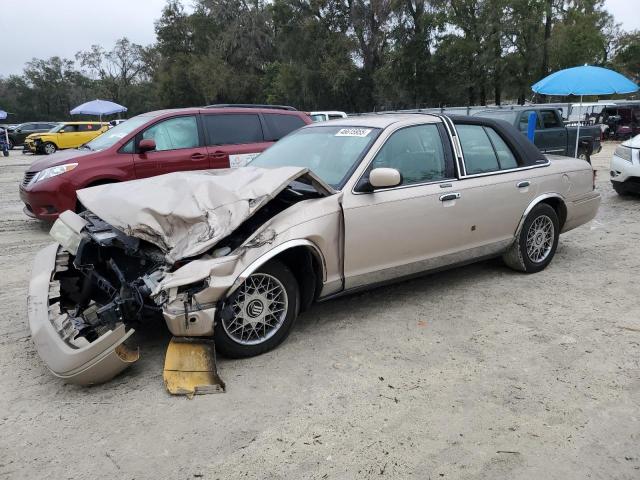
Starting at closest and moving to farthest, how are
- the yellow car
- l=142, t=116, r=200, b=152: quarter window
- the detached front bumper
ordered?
the detached front bumper, l=142, t=116, r=200, b=152: quarter window, the yellow car

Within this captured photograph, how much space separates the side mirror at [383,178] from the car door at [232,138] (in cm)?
413

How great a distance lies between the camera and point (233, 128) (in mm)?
8125

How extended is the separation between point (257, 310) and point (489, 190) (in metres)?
2.47

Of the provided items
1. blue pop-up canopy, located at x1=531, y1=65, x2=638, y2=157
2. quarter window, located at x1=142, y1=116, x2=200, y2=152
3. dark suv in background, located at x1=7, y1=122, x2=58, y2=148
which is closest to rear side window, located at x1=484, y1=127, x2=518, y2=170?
quarter window, located at x1=142, y1=116, x2=200, y2=152

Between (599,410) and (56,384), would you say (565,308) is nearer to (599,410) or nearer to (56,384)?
(599,410)

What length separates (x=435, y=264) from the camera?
4551 mm

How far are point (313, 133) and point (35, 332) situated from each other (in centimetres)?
280

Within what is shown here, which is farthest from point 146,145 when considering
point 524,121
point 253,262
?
point 524,121

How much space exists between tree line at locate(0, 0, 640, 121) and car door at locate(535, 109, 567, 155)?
739 inches

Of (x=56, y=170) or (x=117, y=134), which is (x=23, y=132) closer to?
(x=117, y=134)

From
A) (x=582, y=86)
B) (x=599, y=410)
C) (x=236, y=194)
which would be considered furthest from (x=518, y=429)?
(x=582, y=86)

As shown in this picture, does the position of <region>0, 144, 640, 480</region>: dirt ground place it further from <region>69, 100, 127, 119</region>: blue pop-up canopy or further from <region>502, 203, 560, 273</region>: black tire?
<region>69, 100, 127, 119</region>: blue pop-up canopy

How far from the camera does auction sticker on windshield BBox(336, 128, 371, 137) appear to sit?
4391mm

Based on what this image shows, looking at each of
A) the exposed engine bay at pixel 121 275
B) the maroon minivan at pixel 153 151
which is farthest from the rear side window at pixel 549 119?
the exposed engine bay at pixel 121 275
